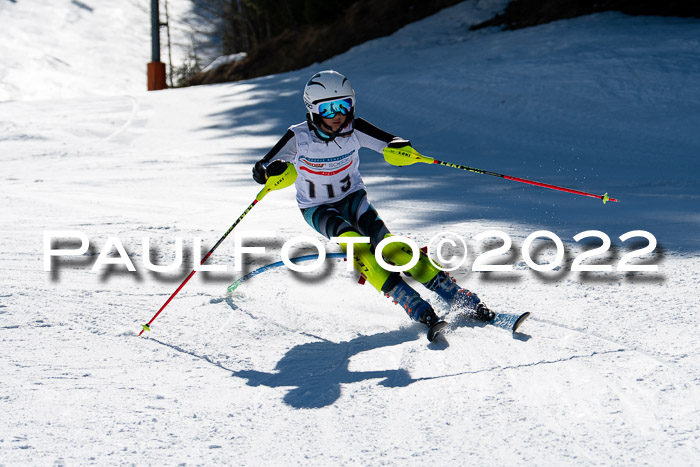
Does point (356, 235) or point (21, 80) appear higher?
point (356, 235)

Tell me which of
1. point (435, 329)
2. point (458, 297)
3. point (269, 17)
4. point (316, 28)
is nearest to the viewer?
point (435, 329)

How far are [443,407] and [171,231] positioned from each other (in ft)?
12.9

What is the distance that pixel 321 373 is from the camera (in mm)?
3705

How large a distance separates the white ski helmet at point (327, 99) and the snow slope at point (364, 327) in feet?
3.71

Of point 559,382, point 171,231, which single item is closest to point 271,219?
point 171,231

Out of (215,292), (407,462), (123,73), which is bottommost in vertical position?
(123,73)

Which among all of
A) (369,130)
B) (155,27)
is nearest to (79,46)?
(155,27)

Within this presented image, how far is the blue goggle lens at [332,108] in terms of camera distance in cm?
455

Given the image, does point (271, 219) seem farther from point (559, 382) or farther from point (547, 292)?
point (559, 382)

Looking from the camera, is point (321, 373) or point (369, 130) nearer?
point (321, 373)

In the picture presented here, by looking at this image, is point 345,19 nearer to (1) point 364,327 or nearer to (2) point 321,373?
(1) point 364,327

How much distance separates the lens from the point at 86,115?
575 inches

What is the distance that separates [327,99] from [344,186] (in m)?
0.57

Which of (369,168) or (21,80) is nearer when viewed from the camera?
(369,168)
